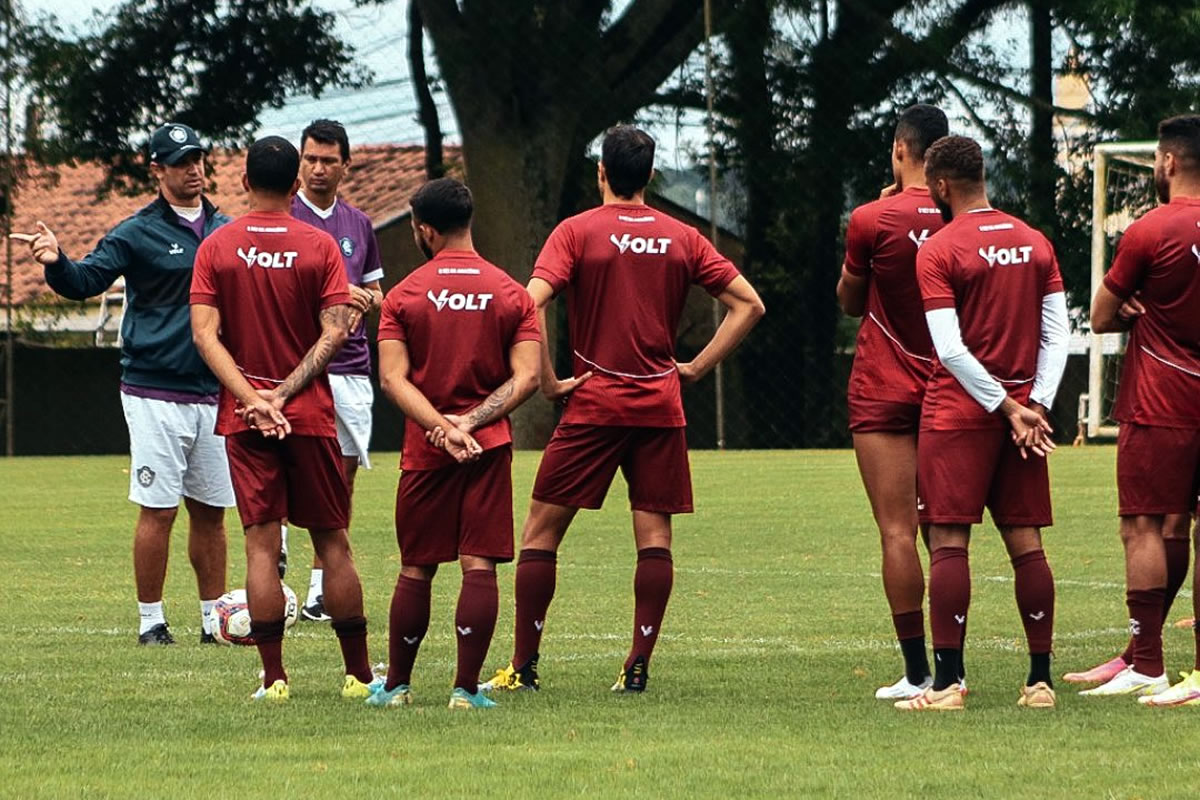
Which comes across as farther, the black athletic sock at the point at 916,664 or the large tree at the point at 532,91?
the large tree at the point at 532,91

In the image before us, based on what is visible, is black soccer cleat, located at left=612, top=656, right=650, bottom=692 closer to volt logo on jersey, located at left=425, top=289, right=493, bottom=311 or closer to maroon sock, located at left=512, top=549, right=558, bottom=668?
maroon sock, located at left=512, top=549, right=558, bottom=668

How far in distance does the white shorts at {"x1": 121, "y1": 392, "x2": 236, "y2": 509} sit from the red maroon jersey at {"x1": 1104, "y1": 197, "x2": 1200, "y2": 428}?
4.20m

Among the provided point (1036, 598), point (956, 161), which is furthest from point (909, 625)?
point (956, 161)

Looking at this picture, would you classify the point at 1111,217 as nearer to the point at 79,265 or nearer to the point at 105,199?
the point at 105,199

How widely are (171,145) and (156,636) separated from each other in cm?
228

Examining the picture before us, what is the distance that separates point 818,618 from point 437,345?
374 cm

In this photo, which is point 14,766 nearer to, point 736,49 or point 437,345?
point 437,345

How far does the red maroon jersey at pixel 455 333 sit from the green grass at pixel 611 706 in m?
1.05

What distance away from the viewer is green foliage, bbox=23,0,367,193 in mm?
30859

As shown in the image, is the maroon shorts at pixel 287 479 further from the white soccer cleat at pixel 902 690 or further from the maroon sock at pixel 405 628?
the white soccer cleat at pixel 902 690

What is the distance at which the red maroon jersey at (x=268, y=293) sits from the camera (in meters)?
8.02

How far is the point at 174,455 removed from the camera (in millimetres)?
10055

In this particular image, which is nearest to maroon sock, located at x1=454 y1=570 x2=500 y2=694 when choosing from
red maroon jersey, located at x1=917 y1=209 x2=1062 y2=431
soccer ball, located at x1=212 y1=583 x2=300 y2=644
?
red maroon jersey, located at x1=917 y1=209 x2=1062 y2=431

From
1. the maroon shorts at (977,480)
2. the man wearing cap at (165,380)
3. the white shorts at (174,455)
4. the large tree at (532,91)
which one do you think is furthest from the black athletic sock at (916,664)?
the large tree at (532,91)
